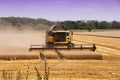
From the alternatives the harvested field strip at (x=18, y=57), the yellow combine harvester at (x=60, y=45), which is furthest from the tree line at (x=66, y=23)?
the harvested field strip at (x=18, y=57)

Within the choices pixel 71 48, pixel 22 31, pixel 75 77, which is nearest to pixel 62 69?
pixel 75 77

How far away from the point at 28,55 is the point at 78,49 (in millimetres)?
4839

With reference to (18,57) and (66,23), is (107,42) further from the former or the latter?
(66,23)

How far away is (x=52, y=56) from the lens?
62.2ft

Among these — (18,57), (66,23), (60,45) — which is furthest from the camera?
(66,23)

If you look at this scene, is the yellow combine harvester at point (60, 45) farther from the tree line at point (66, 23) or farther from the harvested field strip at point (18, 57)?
the tree line at point (66, 23)

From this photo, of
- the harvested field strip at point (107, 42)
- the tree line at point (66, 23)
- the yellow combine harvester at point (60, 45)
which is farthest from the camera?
the tree line at point (66, 23)

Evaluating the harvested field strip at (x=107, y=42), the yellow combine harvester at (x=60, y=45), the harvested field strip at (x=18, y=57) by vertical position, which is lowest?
the harvested field strip at (x=107, y=42)

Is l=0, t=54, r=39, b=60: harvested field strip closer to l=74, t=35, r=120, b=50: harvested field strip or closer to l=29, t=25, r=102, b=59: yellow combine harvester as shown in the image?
l=29, t=25, r=102, b=59: yellow combine harvester

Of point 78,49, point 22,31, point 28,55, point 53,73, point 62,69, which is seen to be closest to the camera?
point 53,73

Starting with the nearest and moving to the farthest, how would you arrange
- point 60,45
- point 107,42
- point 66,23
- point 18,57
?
point 18,57, point 60,45, point 107,42, point 66,23

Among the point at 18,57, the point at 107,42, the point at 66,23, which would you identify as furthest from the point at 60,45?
the point at 66,23

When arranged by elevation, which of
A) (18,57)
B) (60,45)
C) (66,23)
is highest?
(66,23)

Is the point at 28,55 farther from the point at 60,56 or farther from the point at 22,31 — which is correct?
the point at 22,31
